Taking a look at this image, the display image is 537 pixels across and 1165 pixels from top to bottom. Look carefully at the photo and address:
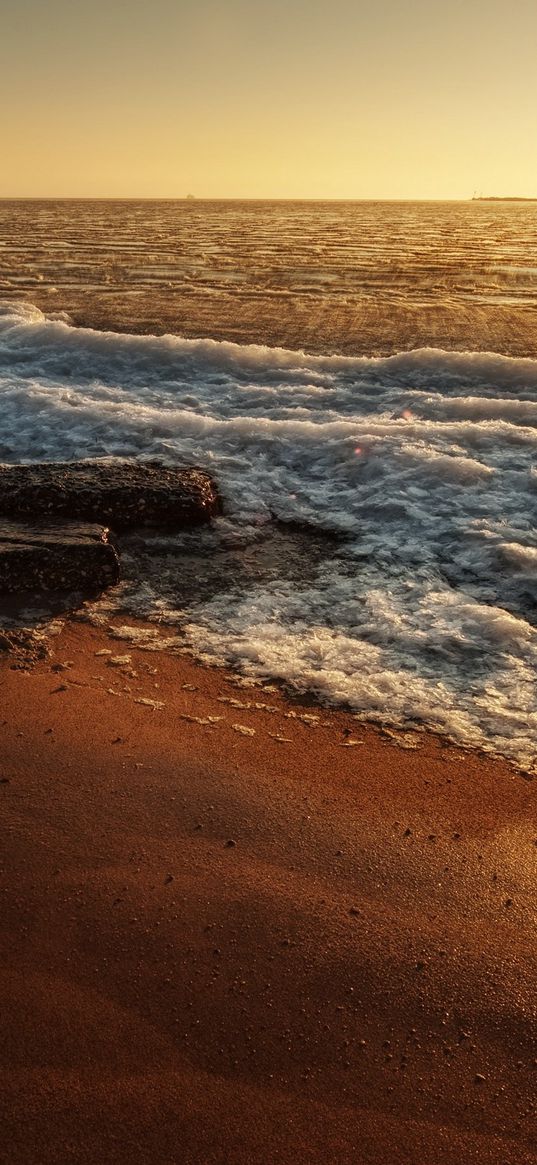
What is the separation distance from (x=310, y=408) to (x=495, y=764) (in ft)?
18.9

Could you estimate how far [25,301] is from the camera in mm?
14812

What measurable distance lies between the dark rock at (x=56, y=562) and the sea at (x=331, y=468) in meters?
0.19

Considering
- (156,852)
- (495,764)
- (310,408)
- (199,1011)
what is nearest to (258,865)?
(156,852)

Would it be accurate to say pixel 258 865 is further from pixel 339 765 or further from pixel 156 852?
pixel 339 765

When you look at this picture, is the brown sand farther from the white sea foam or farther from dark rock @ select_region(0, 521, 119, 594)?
dark rock @ select_region(0, 521, 119, 594)

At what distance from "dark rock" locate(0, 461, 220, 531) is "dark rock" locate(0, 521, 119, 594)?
534 mm

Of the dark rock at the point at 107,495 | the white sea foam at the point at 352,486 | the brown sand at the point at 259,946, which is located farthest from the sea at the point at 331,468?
the brown sand at the point at 259,946

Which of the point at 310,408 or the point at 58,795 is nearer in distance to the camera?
the point at 58,795

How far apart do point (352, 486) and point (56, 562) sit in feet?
8.90

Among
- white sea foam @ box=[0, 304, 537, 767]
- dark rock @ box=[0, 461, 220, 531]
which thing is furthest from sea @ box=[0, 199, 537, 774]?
dark rock @ box=[0, 461, 220, 531]

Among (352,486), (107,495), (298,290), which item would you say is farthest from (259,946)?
(298,290)

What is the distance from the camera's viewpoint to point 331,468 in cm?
659

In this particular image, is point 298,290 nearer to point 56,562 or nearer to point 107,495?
→ point 107,495

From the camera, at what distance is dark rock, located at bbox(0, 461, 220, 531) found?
5.25m
